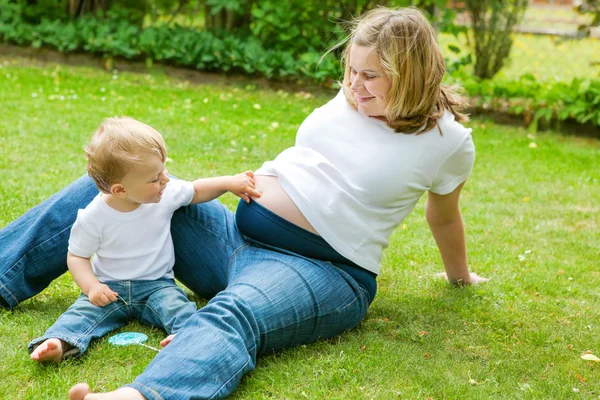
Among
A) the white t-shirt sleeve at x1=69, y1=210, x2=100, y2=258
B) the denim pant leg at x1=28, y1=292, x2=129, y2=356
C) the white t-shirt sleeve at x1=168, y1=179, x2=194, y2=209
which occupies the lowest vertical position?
the denim pant leg at x1=28, y1=292, x2=129, y2=356

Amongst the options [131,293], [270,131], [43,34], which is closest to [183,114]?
[270,131]

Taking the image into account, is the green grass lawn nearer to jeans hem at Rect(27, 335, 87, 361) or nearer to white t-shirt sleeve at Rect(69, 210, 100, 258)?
jeans hem at Rect(27, 335, 87, 361)

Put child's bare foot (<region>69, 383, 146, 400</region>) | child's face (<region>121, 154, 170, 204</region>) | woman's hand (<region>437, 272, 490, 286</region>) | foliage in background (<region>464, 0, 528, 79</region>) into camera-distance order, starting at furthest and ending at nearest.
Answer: foliage in background (<region>464, 0, 528, 79</region>) < woman's hand (<region>437, 272, 490, 286</region>) < child's face (<region>121, 154, 170, 204</region>) < child's bare foot (<region>69, 383, 146, 400</region>)

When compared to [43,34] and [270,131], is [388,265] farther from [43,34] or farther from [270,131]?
[43,34]

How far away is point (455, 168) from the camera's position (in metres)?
2.71

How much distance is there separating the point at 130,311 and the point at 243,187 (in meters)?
0.59

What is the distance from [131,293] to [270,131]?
368 centimetres

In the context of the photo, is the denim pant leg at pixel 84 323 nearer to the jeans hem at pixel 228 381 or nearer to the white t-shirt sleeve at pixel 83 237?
the white t-shirt sleeve at pixel 83 237

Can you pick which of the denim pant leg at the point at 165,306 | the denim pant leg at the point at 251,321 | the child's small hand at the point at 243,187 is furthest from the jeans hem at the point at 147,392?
the child's small hand at the point at 243,187

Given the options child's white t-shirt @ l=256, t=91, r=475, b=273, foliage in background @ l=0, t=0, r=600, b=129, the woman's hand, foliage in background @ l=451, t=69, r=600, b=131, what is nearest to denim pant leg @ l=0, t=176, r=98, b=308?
child's white t-shirt @ l=256, t=91, r=475, b=273

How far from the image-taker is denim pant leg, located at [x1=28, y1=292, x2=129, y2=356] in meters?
2.46

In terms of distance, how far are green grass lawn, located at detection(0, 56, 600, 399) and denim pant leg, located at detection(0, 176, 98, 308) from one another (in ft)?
0.44

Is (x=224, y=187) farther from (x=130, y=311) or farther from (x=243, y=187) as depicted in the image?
(x=130, y=311)

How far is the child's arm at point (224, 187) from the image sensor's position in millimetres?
2699
